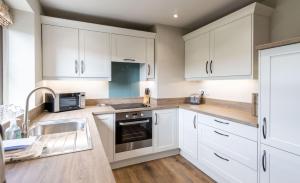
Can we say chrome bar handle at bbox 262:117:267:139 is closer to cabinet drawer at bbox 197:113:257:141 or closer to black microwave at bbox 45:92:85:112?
cabinet drawer at bbox 197:113:257:141

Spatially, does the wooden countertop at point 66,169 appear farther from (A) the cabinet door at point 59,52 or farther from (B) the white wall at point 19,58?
(A) the cabinet door at point 59,52

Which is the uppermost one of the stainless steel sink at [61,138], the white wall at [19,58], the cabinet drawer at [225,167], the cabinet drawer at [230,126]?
the white wall at [19,58]

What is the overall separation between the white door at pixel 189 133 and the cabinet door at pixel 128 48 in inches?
A: 46.9

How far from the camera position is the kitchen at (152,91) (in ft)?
4.17

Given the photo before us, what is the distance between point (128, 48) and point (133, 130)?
1336mm

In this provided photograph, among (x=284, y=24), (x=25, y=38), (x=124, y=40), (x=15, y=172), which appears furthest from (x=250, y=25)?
(x=25, y=38)

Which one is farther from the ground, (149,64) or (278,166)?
(149,64)

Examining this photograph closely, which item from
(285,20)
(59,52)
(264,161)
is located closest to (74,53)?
(59,52)

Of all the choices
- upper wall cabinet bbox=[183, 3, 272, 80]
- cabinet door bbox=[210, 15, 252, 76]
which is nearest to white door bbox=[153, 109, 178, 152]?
upper wall cabinet bbox=[183, 3, 272, 80]

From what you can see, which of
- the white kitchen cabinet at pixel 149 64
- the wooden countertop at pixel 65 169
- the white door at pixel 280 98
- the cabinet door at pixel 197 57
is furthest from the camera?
the white kitchen cabinet at pixel 149 64

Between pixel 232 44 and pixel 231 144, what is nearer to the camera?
pixel 231 144

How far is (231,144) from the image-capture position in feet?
6.15

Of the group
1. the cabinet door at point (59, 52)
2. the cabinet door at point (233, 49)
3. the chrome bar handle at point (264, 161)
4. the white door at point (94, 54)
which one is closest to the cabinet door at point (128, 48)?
the white door at point (94, 54)

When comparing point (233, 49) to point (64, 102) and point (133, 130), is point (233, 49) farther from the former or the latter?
point (64, 102)
